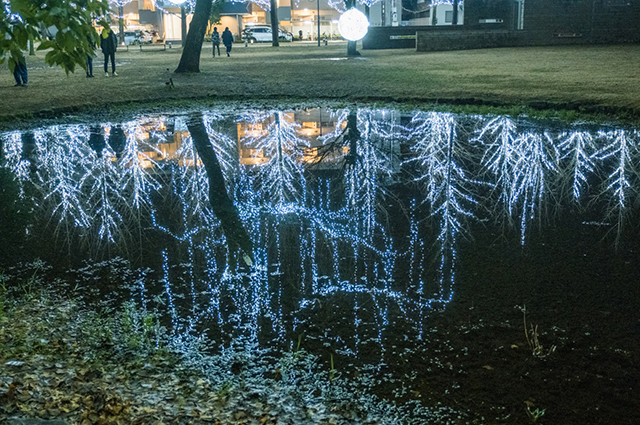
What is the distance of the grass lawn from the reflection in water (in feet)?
6.85

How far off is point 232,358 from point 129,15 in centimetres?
7324

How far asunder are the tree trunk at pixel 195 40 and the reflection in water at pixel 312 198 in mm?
10905

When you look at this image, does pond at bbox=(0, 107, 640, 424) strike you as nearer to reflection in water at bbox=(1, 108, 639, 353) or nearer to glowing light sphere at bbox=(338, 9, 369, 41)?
reflection in water at bbox=(1, 108, 639, 353)

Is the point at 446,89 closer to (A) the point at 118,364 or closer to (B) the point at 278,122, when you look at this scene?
(B) the point at 278,122

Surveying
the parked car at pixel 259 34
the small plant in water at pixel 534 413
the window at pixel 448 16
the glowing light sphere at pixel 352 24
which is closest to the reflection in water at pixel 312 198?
the small plant in water at pixel 534 413

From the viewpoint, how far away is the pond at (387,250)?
135 inches

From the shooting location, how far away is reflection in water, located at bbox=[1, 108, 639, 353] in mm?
4395

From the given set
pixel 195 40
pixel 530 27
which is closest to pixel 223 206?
pixel 195 40

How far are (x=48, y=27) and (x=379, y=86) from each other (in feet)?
43.8

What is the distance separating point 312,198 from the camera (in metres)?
6.65

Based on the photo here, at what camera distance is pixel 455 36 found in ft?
104

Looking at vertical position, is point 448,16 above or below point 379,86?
above

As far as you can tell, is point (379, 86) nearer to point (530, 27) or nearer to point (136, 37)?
point (530, 27)

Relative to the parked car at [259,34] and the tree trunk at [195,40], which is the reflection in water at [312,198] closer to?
the tree trunk at [195,40]
